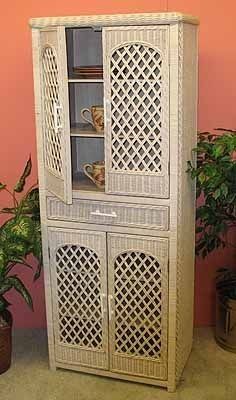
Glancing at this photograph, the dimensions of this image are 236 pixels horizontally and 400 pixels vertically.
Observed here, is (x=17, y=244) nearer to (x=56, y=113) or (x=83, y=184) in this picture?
(x=83, y=184)

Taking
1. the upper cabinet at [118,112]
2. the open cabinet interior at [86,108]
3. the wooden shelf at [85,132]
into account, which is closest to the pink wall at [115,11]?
the open cabinet interior at [86,108]

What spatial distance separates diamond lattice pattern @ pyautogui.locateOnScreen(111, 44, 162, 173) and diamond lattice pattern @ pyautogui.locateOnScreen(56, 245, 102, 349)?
494mm

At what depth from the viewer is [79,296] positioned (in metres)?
2.73

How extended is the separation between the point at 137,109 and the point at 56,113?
0.36 m

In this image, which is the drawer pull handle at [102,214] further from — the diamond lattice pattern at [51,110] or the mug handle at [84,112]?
the mug handle at [84,112]

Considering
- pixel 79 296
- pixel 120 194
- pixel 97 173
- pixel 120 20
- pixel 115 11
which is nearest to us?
pixel 120 20

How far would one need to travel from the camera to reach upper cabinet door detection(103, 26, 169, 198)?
90.8 inches

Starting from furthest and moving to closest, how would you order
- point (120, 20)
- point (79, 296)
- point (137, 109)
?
point (79, 296)
point (137, 109)
point (120, 20)

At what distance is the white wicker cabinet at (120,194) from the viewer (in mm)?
2342

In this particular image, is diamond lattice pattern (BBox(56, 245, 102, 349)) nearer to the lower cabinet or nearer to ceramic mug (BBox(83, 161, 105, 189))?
the lower cabinet

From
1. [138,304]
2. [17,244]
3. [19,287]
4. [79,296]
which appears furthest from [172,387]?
[17,244]

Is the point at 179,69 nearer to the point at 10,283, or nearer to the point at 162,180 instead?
the point at 162,180

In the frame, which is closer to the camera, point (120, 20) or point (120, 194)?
point (120, 20)

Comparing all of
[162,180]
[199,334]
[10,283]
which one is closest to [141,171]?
[162,180]
